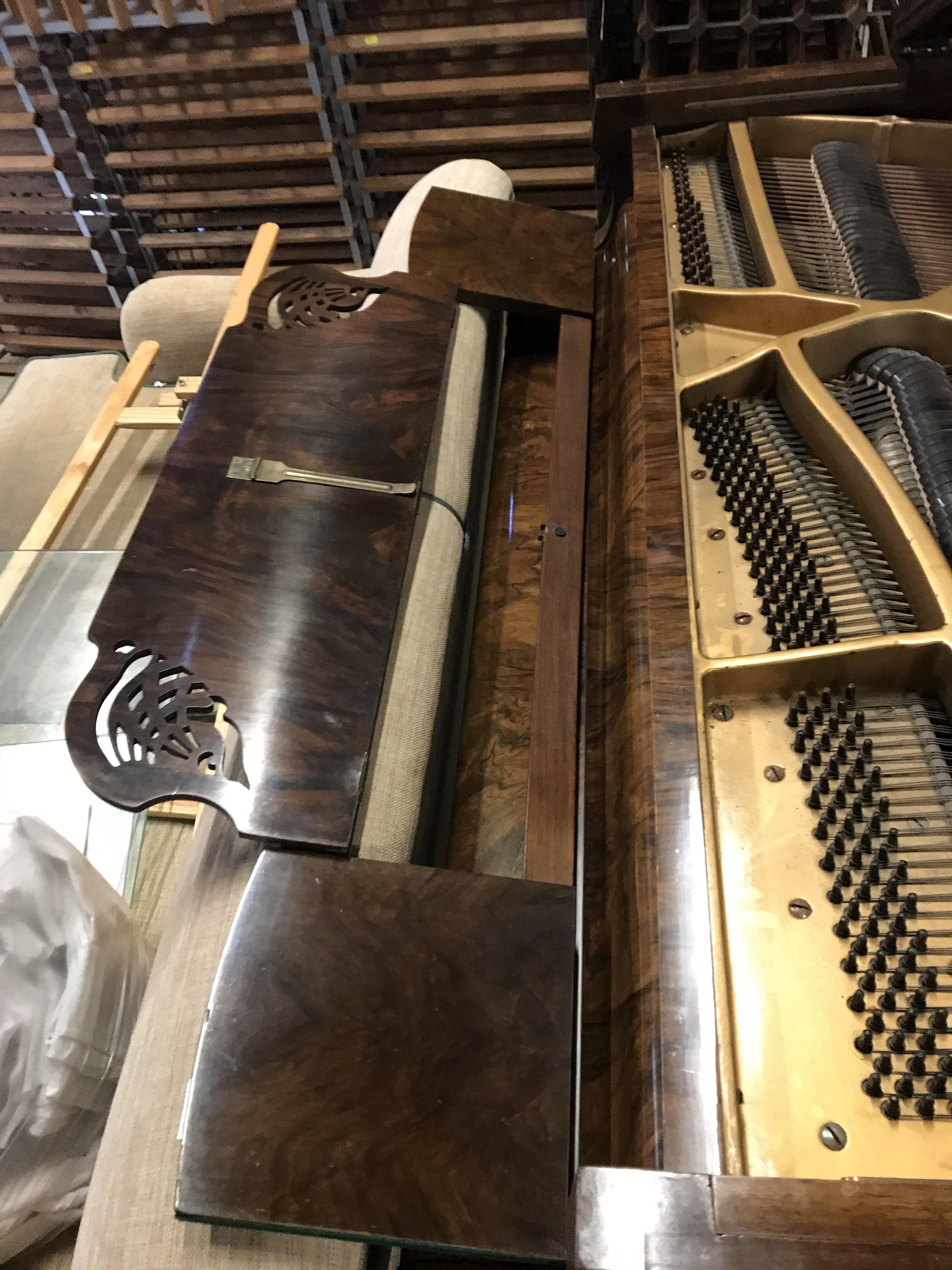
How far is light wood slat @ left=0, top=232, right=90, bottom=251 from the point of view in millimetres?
4094

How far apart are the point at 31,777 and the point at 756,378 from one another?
1.98 m

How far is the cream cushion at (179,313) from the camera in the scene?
3322 mm

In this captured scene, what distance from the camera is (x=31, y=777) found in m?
2.11

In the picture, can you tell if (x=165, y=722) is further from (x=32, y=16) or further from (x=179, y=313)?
(x=32, y=16)

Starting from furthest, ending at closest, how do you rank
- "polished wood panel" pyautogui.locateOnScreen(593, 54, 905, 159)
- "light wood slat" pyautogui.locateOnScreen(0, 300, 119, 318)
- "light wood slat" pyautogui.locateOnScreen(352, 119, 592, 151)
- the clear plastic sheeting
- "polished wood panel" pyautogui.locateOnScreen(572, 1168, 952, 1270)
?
"light wood slat" pyautogui.locateOnScreen(0, 300, 119, 318)
"light wood slat" pyautogui.locateOnScreen(352, 119, 592, 151)
"polished wood panel" pyautogui.locateOnScreen(593, 54, 905, 159)
the clear plastic sheeting
"polished wood panel" pyautogui.locateOnScreen(572, 1168, 952, 1270)

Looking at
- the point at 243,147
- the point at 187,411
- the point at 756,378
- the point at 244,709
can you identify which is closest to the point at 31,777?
the point at 187,411

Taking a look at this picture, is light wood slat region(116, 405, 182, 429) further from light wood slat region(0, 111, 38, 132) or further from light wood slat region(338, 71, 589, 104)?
light wood slat region(0, 111, 38, 132)

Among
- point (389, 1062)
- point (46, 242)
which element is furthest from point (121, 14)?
point (389, 1062)

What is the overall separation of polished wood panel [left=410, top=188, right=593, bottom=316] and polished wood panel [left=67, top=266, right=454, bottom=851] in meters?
0.19

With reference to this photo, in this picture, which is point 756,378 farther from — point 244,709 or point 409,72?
point 409,72

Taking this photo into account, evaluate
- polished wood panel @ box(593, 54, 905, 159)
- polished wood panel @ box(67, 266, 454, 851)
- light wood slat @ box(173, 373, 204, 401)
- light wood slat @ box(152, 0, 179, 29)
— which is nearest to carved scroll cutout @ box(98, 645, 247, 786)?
polished wood panel @ box(67, 266, 454, 851)

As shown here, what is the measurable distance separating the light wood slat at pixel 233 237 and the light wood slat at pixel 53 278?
1.20 ft

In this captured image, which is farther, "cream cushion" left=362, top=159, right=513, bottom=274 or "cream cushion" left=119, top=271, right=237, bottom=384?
"cream cushion" left=119, top=271, right=237, bottom=384

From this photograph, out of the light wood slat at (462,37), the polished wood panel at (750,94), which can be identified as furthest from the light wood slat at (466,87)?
the polished wood panel at (750,94)
